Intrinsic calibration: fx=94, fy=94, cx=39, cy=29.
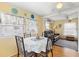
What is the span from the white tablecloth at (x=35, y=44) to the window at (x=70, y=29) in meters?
0.43

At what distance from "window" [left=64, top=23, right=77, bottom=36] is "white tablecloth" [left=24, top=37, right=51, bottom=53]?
17.0 inches

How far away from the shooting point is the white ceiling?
170cm

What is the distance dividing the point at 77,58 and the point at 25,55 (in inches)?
38.8

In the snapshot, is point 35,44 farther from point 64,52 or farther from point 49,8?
point 49,8

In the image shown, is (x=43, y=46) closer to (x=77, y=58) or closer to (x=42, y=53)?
(x=42, y=53)

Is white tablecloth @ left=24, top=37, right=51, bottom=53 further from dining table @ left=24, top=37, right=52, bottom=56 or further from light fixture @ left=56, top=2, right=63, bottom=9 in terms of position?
light fixture @ left=56, top=2, right=63, bottom=9

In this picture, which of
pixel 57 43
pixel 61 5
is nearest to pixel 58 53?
pixel 57 43

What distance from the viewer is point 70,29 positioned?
68.7 inches

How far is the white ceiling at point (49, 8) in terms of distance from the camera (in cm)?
170

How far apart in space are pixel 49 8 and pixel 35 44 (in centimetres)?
73

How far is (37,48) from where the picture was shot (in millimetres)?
1811

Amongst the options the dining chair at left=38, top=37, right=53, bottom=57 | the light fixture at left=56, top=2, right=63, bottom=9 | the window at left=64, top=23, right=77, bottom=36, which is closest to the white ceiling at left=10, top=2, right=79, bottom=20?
the light fixture at left=56, top=2, right=63, bottom=9

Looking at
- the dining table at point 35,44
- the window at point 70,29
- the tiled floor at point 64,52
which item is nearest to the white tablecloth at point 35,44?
the dining table at point 35,44

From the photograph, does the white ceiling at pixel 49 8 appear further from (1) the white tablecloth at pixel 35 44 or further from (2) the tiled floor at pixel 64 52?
(2) the tiled floor at pixel 64 52
